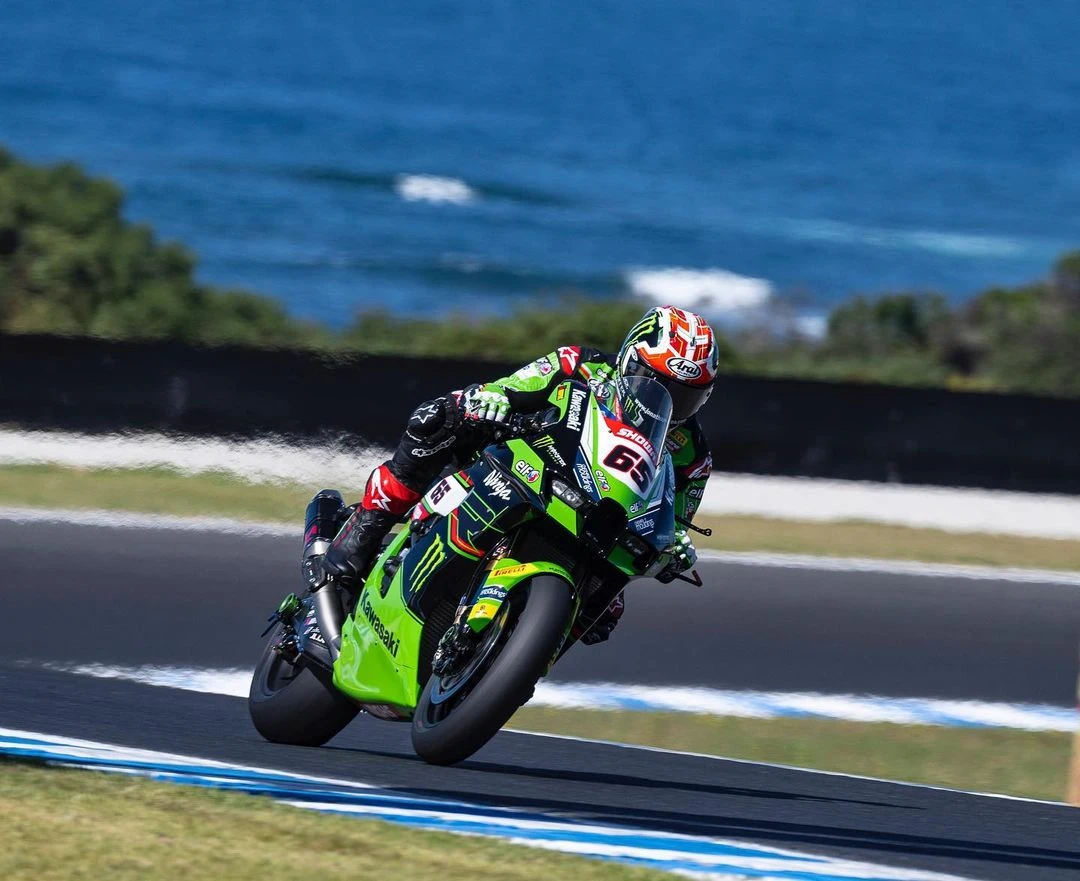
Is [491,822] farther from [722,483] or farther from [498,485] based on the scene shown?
[722,483]

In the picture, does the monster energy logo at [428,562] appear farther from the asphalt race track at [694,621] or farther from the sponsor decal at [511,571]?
the asphalt race track at [694,621]

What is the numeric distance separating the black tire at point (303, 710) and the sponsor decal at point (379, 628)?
0.83 ft

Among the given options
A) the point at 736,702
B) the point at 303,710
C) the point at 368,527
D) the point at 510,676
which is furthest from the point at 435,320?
the point at 510,676

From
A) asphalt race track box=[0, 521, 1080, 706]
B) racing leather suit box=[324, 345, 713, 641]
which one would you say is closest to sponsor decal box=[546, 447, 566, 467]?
racing leather suit box=[324, 345, 713, 641]

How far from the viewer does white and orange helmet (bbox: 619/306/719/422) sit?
5070 mm

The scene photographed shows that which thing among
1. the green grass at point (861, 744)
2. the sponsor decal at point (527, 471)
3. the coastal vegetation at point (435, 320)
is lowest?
the green grass at point (861, 744)

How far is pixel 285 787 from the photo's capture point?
4.54 metres

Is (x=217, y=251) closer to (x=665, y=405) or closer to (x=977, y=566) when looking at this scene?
(x=977, y=566)

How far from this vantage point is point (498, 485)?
5.03 meters

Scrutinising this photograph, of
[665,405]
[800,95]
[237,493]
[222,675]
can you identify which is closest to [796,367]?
[237,493]

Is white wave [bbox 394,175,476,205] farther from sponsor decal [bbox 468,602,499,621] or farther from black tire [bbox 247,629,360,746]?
sponsor decal [bbox 468,602,499,621]

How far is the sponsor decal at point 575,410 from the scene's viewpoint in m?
5.05

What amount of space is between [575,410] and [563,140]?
28886mm

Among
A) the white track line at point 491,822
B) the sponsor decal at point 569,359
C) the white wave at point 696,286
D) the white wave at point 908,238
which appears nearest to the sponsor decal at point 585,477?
the sponsor decal at point 569,359
